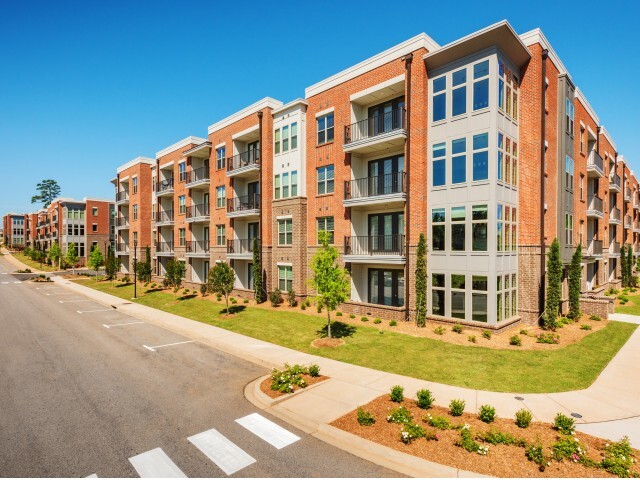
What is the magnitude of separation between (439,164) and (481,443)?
14.4m

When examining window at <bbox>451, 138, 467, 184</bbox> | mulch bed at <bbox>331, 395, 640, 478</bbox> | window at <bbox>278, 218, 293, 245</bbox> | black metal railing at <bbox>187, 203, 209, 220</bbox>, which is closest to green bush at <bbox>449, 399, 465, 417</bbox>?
mulch bed at <bbox>331, 395, 640, 478</bbox>

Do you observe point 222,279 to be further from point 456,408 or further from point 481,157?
point 456,408

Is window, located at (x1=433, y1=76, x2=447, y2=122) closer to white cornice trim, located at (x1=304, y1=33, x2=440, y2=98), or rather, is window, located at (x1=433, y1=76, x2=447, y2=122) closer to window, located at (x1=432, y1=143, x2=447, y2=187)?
window, located at (x1=432, y1=143, x2=447, y2=187)

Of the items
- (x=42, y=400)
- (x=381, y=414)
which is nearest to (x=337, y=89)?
(x=381, y=414)

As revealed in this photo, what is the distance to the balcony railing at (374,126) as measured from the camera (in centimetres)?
2062

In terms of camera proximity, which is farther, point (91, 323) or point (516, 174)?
point (91, 323)

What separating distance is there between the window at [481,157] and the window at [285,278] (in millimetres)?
14606

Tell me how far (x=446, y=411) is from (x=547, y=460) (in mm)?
2523

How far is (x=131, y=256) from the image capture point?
4800 centimetres

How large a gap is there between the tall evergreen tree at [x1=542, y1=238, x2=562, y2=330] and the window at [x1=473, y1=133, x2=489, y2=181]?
595cm

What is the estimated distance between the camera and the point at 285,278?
26.5 m

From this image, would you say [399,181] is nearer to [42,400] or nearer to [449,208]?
[449,208]

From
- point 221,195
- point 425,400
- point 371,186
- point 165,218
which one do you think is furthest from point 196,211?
point 425,400

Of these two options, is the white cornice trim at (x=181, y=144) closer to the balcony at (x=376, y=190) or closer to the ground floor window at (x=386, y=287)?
the balcony at (x=376, y=190)
